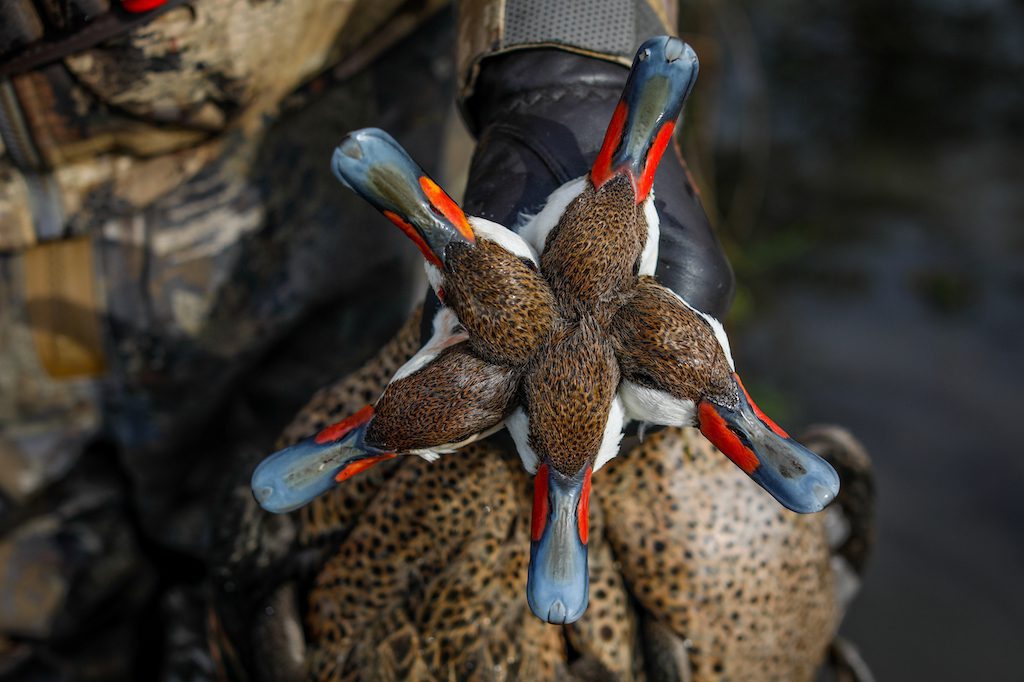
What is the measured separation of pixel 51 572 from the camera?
1.49 meters

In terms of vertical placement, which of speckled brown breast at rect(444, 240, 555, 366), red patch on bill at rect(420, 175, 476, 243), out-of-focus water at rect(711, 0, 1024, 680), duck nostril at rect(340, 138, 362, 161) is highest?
duck nostril at rect(340, 138, 362, 161)

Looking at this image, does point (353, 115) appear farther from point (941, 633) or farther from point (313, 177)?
point (941, 633)

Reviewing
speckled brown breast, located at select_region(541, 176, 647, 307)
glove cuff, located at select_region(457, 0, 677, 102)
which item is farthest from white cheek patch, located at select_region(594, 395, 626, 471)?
glove cuff, located at select_region(457, 0, 677, 102)

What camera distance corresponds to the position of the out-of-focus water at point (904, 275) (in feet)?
9.95

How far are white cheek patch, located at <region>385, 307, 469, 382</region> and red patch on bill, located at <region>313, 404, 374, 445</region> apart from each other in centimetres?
4

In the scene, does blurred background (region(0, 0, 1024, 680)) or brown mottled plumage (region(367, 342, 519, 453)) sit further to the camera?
blurred background (region(0, 0, 1024, 680))

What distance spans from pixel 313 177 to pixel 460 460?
63 cm

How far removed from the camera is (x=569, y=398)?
804mm

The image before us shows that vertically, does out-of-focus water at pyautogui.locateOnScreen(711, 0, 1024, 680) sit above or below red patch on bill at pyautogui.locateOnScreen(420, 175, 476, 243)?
below

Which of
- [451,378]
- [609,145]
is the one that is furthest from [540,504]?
[609,145]

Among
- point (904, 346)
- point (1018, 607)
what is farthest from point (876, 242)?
point (1018, 607)

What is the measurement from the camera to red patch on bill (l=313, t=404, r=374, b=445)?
840mm

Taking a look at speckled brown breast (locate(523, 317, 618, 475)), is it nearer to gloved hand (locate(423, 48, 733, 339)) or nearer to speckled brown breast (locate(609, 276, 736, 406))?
speckled brown breast (locate(609, 276, 736, 406))

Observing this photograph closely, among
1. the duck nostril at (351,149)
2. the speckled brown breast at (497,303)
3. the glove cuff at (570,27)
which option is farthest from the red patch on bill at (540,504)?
the glove cuff at (570,27)
